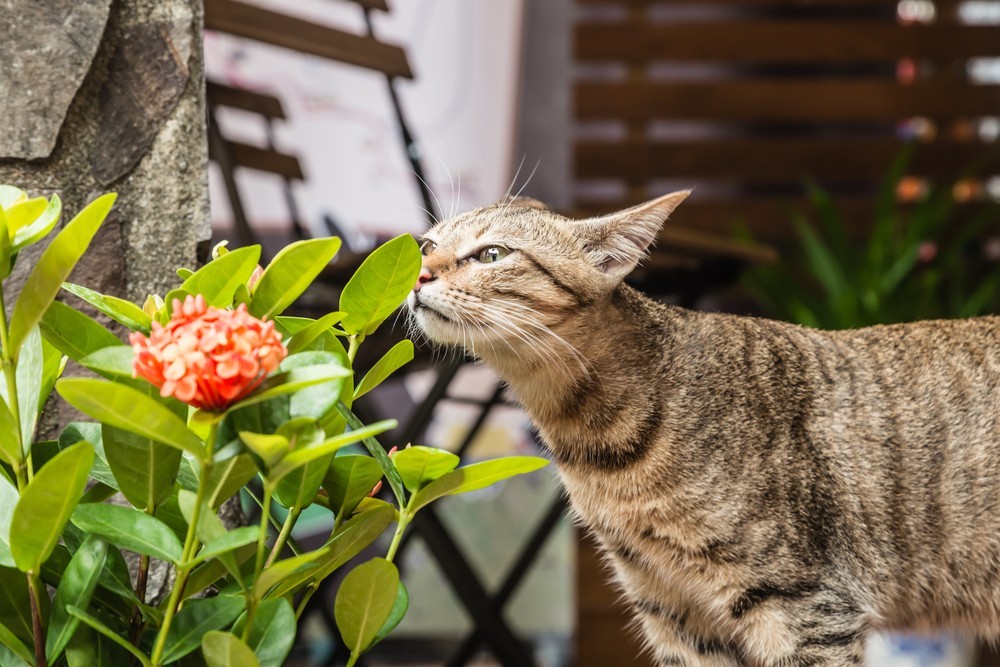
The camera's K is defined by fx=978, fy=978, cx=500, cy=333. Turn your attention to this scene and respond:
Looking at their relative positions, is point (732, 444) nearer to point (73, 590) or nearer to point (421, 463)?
point (421, 463)

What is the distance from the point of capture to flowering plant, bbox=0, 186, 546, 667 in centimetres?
63

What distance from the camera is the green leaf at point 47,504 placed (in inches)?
25.0

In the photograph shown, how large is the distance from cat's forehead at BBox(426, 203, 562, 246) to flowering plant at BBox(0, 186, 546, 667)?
478mm

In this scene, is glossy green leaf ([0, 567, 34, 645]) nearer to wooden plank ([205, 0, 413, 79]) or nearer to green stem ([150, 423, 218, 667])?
green stem ([150, 423, 218, 667])

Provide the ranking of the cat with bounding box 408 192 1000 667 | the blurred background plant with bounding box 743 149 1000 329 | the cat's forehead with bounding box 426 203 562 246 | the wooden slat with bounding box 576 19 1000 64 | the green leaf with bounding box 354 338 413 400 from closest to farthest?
1. the green leaf with bounding box 354 338 413 400
2. the cat with bounding box 408 192 1000 667
3. the cat's forehead with bounding box 426 203 562 246
4. the blurred background plant with bounding box 743 149 1000 329
5. the wooden slat with bounding box 576 19 1000 64

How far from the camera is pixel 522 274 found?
1.25 metres

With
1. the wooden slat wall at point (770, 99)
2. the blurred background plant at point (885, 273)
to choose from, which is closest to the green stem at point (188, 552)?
the blurred background plant at point (885, 273)

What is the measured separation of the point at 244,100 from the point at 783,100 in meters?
1.78

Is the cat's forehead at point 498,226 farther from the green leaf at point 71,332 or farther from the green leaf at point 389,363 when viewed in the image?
the green leaf at point 71,332

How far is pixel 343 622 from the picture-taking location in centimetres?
78

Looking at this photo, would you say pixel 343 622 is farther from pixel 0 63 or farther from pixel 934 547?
pixel 934 547

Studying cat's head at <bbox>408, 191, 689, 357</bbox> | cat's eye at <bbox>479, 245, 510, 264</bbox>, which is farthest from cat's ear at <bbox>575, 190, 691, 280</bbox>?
cat's eye at <bbox>479, 245, 510, 264</bbox>

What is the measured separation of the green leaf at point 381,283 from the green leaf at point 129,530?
→ 220 millimetres

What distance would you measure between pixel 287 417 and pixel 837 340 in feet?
3.03
